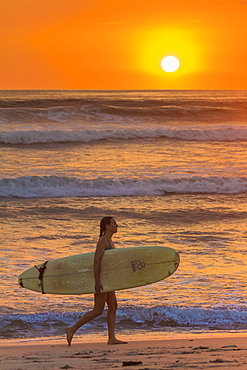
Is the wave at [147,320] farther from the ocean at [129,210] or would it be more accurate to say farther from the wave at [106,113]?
the wave at [106,113]

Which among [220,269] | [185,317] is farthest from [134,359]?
[220,269]

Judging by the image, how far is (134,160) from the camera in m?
20.2

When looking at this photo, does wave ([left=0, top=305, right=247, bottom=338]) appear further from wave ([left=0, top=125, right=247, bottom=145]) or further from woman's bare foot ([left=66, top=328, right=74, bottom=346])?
wave ([left=0, top=125, right=247, bottom=145])

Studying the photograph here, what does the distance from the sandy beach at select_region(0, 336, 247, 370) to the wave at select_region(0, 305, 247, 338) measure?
0.60 meters

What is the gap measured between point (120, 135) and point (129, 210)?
49.8ft

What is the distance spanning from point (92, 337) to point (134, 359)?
1.48 m

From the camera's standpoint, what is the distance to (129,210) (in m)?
12.5

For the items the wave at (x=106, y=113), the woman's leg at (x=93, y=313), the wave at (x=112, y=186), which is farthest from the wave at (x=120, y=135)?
the woman's leg at (x=93, y=313)

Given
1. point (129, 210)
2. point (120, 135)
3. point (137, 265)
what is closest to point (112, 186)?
point (129, 210)

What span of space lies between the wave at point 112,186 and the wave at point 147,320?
30.2ft

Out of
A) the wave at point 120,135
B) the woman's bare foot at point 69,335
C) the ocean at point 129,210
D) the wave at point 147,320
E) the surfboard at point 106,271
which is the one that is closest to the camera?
the woman's bare foot at point 69,335

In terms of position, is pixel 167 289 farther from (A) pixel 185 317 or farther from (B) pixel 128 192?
(B) pixel 128 192

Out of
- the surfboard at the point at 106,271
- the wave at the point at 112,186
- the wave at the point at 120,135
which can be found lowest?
the surfboard at the point at 106,271

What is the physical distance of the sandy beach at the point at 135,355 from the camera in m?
3.70
